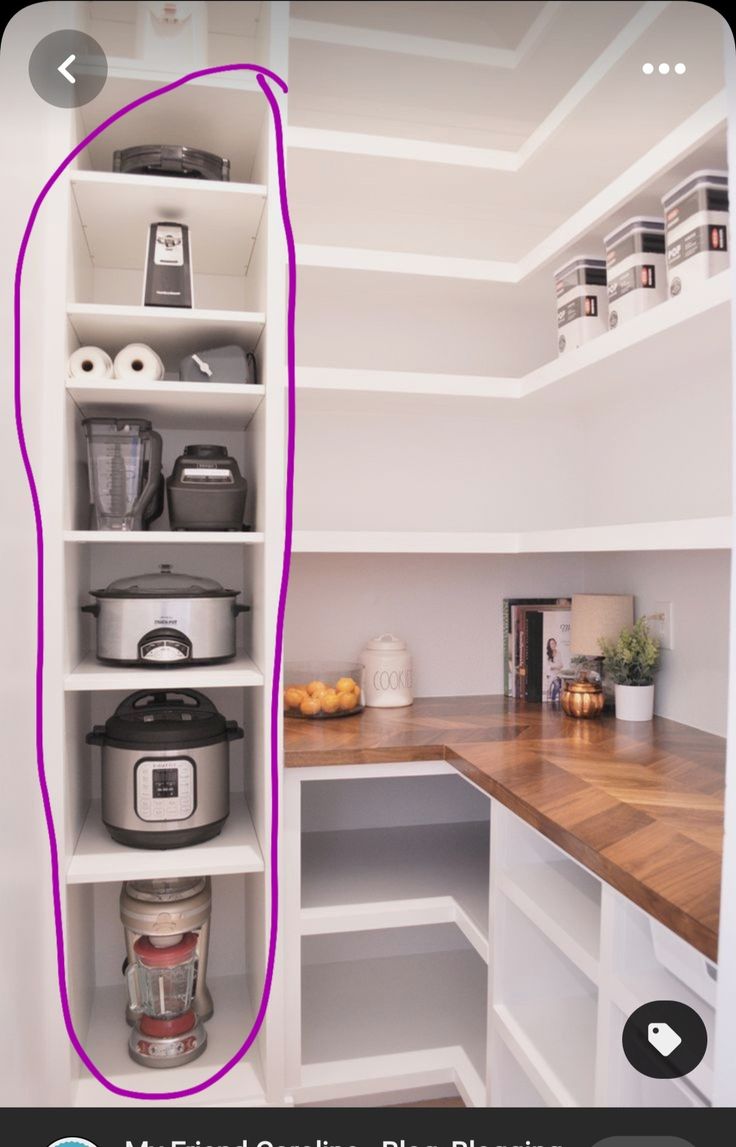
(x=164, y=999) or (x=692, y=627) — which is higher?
(x=692, y=627)

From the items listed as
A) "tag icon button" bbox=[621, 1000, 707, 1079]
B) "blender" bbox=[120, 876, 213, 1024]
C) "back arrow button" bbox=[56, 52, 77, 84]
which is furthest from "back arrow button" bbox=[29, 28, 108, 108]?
"blender" bbox=[120, 876, 213, 1024]

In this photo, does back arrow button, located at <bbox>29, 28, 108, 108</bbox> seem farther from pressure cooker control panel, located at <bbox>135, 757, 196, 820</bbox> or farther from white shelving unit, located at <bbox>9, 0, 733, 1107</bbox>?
pressure cooker control panel, located at <bbox>135, 757, 196, 820</bbox>

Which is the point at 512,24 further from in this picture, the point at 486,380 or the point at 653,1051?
the point at 486,380

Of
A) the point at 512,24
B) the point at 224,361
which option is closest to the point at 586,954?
the point at 512,24

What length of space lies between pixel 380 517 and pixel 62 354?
676 millimetres

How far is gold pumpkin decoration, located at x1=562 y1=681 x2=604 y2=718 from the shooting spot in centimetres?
142

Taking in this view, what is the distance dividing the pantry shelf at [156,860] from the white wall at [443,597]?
0.42 meters

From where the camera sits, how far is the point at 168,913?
1.25 metres

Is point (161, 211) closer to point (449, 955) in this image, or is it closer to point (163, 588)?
point (163, 588)

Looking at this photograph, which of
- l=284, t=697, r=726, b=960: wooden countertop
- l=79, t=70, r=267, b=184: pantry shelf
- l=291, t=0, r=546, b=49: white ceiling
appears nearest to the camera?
l=291, t=0, r=546, b=49: white ceiling

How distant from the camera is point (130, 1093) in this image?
114 cm

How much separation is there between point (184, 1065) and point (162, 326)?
110 cm

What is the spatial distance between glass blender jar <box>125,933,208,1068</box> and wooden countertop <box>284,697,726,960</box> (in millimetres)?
369

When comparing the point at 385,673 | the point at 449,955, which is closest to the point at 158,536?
the point at 385,673
